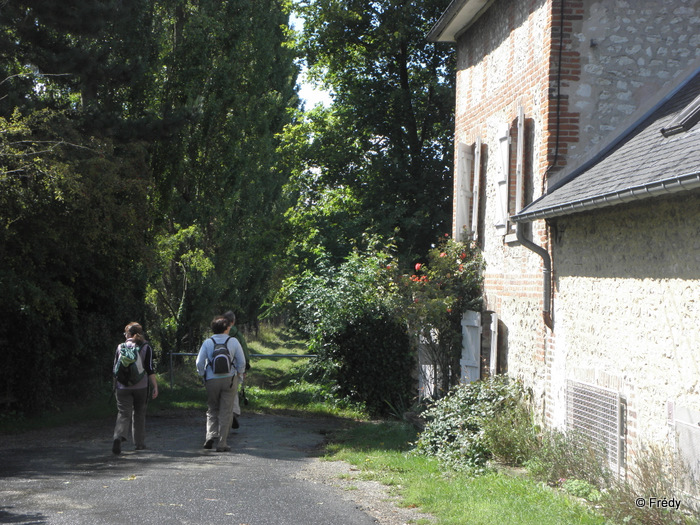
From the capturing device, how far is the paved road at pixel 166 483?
21.1ft

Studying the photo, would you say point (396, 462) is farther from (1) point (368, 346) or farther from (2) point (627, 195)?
(1) point (368, 346)

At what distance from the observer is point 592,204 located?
719 centimetres

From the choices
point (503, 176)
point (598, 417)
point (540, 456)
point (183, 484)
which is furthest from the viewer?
point (503, 176)

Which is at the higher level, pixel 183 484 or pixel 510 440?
pixel 510 440

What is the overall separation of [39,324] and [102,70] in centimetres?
509

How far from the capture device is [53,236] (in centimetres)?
1135

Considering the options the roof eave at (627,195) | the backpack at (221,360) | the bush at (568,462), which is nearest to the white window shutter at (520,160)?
the roof eave at (627,195)

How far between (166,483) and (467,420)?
A: 3837mm

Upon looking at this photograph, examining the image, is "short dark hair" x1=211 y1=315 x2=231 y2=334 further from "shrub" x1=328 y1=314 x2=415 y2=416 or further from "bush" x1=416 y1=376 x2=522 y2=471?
"shrub" x1=328 y1=314 x2=415 y2=416

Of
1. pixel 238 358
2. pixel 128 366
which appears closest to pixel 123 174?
pixel 128 366

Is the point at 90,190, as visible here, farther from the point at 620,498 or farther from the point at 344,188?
the point at 344,188

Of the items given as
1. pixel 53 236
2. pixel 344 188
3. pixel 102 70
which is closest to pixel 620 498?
pixel 53 236

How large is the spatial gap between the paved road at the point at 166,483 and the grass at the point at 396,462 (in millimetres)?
720

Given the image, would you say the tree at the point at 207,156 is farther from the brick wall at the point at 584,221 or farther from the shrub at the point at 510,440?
the shrub at the point at 510,440
